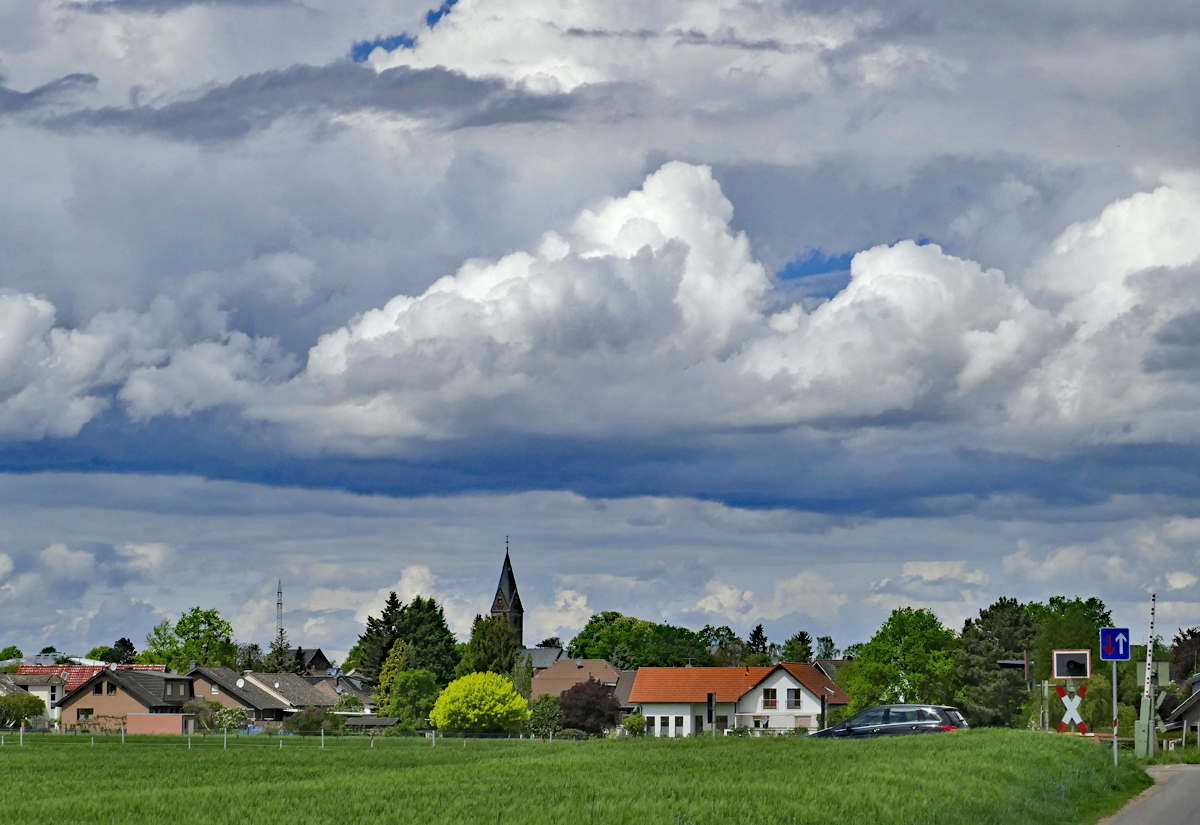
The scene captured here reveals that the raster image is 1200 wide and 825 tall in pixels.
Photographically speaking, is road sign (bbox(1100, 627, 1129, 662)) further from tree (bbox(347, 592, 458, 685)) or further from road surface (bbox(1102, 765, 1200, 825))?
tree (bbox(347, 592, 458, 685))

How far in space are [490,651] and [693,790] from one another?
10865cm

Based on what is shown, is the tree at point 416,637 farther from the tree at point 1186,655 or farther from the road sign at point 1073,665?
the road sign at point 1073,665

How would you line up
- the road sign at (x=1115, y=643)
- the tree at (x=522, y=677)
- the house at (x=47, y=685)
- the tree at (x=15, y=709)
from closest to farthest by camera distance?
the road sign at (x=1115, y=643) < the tree at (x=15, y=709) < the tree at (x=522, y=677) < the house at (x=47, y=685)

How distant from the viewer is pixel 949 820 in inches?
672

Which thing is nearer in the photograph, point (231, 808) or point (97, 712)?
point (231, 808)

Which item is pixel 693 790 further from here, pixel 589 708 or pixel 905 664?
pixel 905 664

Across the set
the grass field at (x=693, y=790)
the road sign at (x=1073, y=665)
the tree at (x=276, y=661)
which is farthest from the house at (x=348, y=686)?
the road sign at (x=1073, y=665)

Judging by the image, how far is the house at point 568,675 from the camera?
443 feet

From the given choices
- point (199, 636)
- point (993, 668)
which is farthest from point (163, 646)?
point (993, 668)

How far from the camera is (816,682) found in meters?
111

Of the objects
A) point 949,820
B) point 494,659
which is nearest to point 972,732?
point 949,820

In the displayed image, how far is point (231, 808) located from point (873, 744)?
49.1 feet

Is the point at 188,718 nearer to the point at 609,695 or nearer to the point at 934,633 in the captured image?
the point at 609,695

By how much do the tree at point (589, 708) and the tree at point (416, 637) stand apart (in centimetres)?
3219
